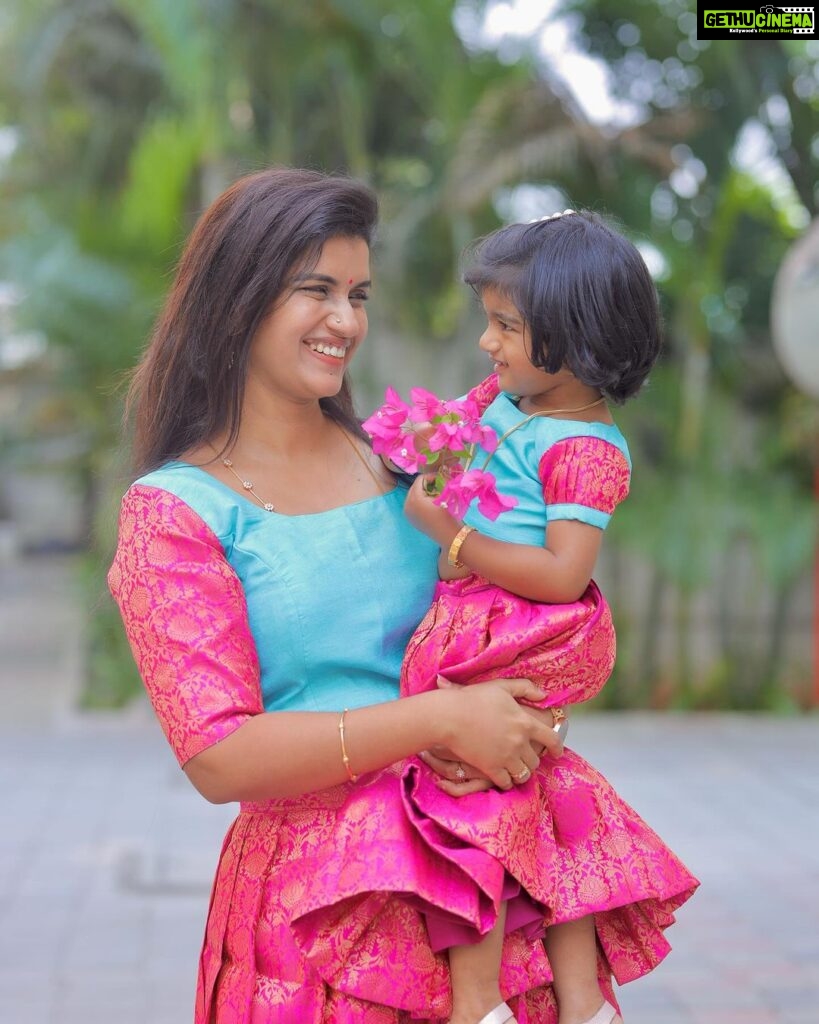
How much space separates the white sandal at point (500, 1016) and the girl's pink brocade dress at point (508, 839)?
0.05 metres

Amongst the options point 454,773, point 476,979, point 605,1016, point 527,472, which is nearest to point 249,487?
point 527,472

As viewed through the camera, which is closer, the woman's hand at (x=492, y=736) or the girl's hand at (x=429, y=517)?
the woman's hand at (x=492, y=736)

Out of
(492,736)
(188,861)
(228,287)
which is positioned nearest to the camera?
(492,736)

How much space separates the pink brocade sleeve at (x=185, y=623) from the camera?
5.76 ft

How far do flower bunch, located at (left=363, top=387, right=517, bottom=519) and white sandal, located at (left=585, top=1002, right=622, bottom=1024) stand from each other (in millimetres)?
666

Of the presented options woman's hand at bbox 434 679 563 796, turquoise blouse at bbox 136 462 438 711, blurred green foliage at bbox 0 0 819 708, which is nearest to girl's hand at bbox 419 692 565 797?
woman's hand at bbox 434 679 563 796

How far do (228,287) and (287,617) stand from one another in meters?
0.45

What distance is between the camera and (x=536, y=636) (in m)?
1.80

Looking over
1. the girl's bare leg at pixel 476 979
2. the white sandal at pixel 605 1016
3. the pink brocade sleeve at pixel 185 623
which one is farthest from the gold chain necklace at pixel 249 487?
the white sandal at pixel 605 1016

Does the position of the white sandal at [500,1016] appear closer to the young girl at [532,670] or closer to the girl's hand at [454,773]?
the young girl at [532,670]

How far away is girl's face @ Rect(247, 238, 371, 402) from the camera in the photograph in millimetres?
1922

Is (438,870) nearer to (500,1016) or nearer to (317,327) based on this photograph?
(500,1016)

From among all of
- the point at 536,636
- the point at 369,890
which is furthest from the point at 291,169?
the point at 369,890

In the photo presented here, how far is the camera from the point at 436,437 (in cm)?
181
